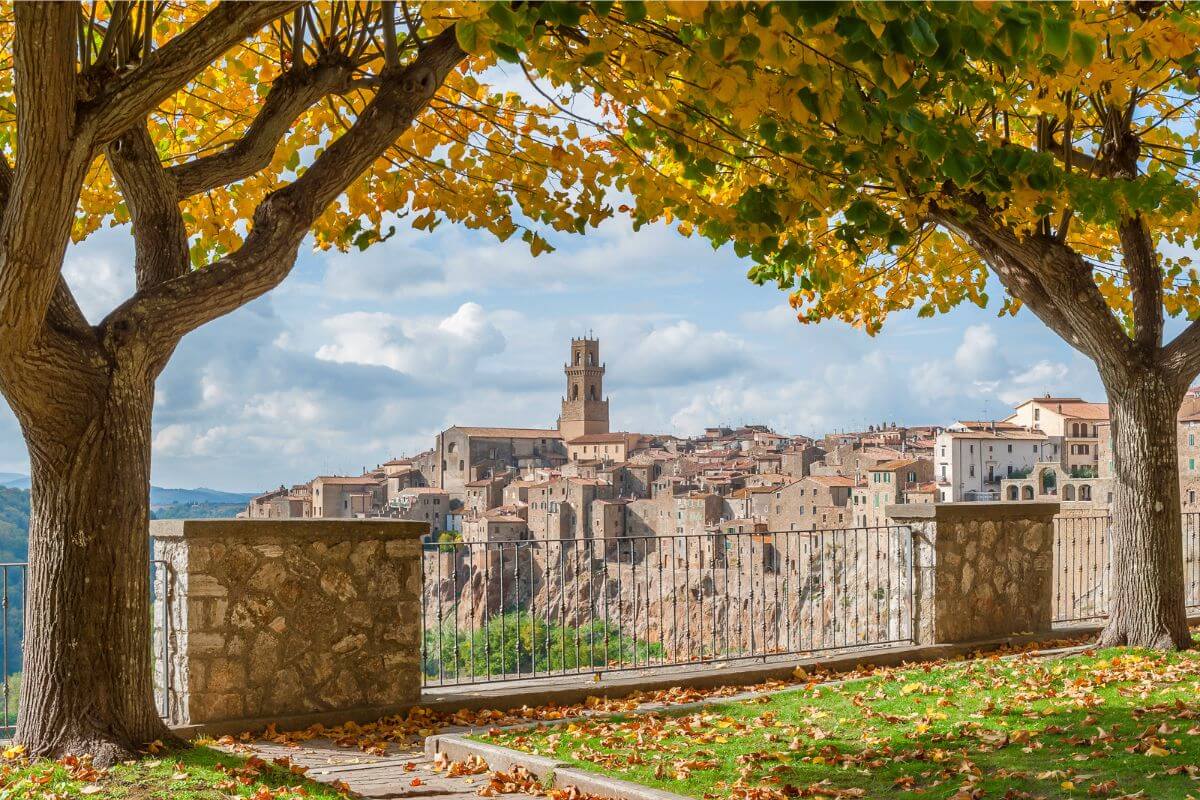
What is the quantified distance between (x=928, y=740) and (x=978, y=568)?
4.44 meters

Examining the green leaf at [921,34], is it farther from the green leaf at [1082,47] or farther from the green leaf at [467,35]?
the green leaf at [467,35]

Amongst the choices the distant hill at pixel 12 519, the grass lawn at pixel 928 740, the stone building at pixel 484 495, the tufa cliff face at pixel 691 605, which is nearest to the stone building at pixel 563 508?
the stone building at pixel 484 495

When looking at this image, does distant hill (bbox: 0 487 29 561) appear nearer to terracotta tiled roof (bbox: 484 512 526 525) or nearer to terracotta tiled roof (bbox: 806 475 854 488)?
terracotta tiled roof (bbox: 806 475 854 488)

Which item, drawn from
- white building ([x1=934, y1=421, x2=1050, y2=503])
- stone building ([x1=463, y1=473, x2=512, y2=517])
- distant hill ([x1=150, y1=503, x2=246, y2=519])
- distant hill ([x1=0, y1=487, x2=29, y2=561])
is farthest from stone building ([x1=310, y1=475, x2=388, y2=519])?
distant hill ([x1=0, y1=487, x2=29, y2=561])

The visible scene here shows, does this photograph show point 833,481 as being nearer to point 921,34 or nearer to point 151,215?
point 151,215

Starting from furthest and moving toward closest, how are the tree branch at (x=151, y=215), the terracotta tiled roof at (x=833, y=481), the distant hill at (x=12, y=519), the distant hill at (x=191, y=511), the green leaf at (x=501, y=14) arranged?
the terracotta tiled roof at (x=833, y=481) → the distant hill at (x=12, y=519) → the distant hill at (x=191, y=511) → the tree branch at (x=151, y=215) → the green leaf at (x=501, y=14)

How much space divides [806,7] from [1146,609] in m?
7.38

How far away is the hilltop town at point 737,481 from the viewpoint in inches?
3209

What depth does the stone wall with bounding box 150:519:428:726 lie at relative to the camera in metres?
7.10

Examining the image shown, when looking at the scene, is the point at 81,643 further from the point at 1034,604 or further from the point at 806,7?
the point at 1034,604

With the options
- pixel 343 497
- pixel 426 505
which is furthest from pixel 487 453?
pixel 343 497

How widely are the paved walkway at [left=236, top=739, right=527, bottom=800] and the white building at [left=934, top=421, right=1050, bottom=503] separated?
3342 inches

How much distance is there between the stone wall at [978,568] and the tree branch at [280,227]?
17.9 ft

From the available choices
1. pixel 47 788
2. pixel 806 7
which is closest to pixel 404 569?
pixel 47 788
